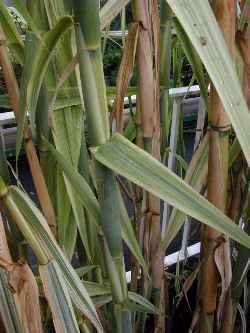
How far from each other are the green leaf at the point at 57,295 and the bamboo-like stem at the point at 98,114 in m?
0.05

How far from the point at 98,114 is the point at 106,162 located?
36 mm

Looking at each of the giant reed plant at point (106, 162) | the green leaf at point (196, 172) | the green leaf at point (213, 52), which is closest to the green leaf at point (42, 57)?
the giant reed plant at point (106, 162)

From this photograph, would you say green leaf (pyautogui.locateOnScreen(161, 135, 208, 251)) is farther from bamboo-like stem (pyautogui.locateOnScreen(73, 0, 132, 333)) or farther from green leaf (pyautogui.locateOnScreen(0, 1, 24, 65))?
green leaf (pyautogui.locateOnScreen(0, 1, 24, 65))

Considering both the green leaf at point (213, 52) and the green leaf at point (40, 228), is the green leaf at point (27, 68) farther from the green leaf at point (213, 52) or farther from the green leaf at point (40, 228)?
the green leaf at point (213, 52)

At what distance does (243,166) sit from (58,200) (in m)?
0.25

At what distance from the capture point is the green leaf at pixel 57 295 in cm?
37

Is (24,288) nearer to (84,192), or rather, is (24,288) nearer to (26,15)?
(84,192)

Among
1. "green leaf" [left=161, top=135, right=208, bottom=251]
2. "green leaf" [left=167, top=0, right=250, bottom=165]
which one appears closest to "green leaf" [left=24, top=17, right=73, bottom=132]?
"green leaf" [left=167, top=0, right=250, bottom=165]

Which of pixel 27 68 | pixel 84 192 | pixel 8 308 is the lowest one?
pixel 8 308

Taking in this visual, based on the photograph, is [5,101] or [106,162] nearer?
[106,162]

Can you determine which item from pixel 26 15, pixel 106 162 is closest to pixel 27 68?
pixel 26 15

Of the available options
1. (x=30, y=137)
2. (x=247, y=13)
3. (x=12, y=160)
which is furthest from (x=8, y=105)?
(x=12, y=160)

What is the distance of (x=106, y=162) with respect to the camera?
32 cm

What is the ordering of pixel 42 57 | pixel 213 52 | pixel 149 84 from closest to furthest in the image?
pixel 213 52 → pixel 42 57 → pixel 149 84
